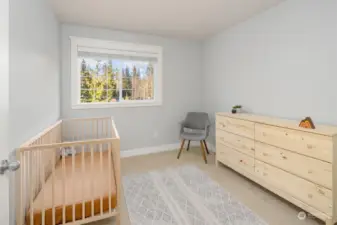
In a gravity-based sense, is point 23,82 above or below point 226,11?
below

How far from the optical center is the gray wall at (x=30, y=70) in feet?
4.26

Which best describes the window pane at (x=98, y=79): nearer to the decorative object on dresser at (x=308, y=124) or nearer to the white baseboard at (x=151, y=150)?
the white baseboard at (x=151, y=150)

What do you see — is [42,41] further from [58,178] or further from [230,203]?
[230,203]

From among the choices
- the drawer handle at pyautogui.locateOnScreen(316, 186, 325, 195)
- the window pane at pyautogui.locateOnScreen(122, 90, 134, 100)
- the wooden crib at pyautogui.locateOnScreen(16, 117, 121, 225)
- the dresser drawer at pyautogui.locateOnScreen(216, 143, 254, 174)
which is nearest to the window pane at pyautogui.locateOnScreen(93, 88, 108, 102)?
the window pane at pyautogui.locateOnScreen(122, 90, 134, 100)

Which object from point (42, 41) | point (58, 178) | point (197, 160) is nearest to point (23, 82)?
point (42, 41)

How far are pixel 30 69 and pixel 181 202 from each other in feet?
6.41

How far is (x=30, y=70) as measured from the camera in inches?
64.3

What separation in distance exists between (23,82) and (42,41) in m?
0.76

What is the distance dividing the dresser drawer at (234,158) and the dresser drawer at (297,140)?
35 centimetres

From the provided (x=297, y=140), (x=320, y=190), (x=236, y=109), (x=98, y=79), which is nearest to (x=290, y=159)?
(x=297, y=140)

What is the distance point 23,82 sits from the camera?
58.3 inches

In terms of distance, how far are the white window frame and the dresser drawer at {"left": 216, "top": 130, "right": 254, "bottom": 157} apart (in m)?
1.44

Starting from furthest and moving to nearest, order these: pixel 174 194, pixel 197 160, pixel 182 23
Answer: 1. pixel 197 160
2. pixel 182 23
3. pixel 174 194

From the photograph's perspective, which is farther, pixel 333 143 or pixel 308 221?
pixel 308 221
